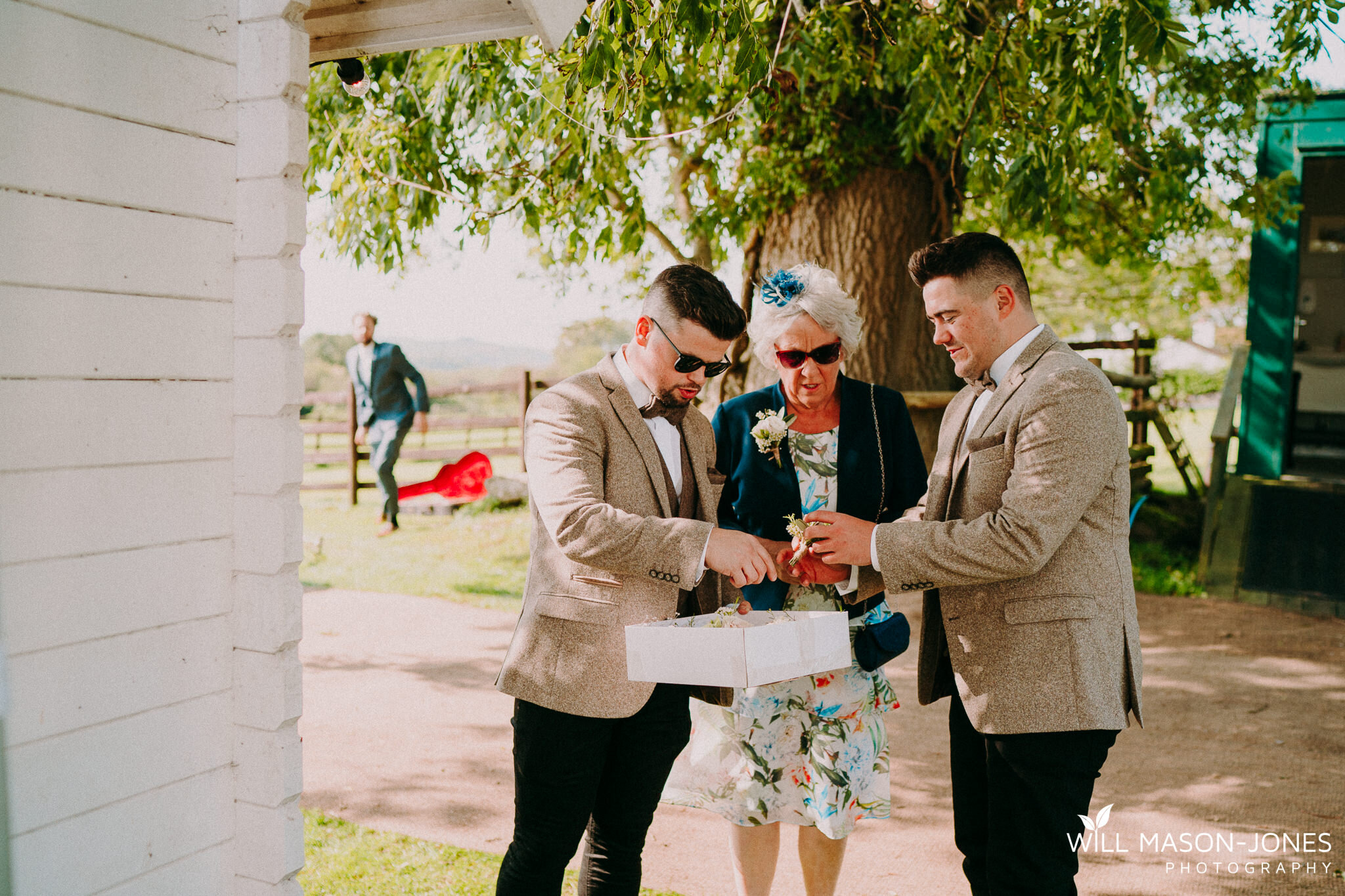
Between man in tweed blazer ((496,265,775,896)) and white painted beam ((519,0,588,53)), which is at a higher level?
white painted beam ((519,0,588,53))

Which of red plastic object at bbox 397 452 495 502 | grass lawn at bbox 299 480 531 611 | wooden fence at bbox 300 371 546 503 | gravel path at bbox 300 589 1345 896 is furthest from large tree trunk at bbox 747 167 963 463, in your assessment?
red plastic object at bbox 397 452 495 502

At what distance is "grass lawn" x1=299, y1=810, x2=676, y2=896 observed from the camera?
3465 mm

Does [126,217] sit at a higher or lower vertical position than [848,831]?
higher

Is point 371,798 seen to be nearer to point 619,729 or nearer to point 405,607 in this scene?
point 619,729

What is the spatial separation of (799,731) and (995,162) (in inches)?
154

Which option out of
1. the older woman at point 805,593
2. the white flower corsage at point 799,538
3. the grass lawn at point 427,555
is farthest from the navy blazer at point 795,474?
the grass lawn at point 427,555

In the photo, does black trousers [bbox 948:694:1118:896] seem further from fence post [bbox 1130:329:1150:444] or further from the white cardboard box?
fence post [bbox 1130:329:1150:444]

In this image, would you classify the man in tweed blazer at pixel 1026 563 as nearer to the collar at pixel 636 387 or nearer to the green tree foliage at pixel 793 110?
the collar at pixel 636 387

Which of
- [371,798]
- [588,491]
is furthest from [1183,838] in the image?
[371,798]

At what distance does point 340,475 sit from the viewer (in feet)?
55.9

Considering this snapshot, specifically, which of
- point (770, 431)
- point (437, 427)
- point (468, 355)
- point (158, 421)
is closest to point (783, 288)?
point (770, 431)

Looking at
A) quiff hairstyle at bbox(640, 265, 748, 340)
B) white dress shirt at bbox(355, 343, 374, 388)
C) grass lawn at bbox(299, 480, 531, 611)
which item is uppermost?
white dress shirt at bbox(355, 343, 374, 388)

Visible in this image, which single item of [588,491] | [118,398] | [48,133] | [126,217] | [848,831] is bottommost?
[848,831]

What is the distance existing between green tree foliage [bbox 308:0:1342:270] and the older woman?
125cm
